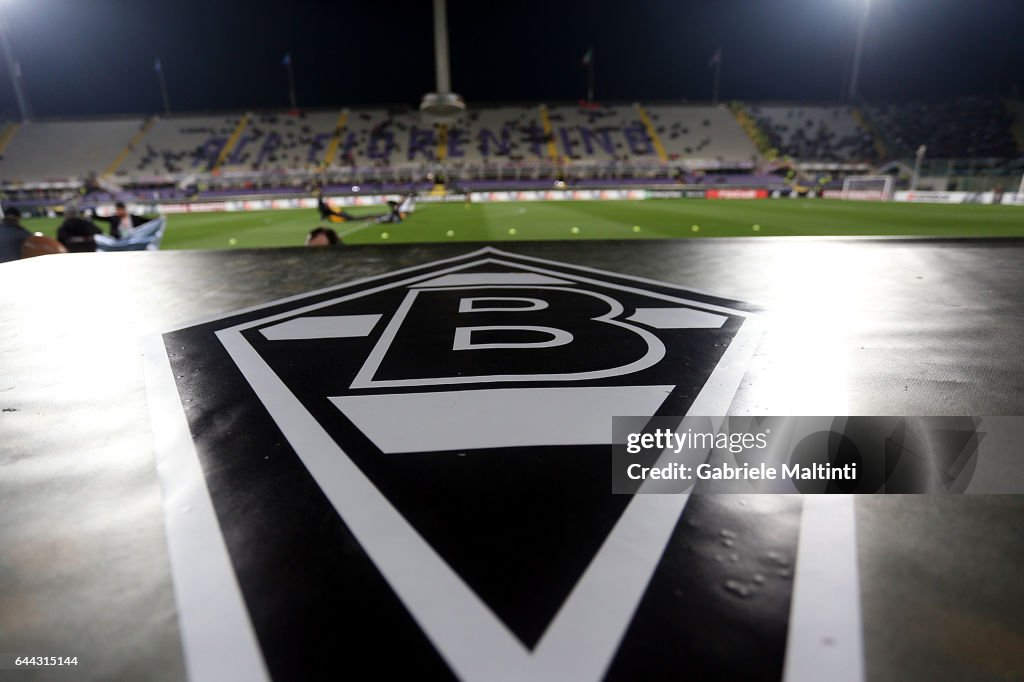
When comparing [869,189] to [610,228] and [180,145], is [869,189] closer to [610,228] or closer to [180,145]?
[610,228]

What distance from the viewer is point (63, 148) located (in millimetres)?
51656

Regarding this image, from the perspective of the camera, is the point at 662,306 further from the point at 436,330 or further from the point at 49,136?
the point at 49,136

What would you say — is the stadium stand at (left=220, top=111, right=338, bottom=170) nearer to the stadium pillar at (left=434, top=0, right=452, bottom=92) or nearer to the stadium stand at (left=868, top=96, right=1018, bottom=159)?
the stadium pillar at (left=434, top=0, right=452, bottom=92)

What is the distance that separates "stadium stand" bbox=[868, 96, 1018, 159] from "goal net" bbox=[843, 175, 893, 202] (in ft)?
61.7

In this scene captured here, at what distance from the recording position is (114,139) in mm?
53594

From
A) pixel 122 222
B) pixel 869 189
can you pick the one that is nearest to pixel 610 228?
pixel 122 222

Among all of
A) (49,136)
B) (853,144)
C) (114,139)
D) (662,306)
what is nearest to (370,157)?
(114,139)

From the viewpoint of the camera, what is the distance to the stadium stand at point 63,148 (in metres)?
48.6

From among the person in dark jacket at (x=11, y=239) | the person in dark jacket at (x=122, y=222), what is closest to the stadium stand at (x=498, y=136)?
the person in dark jacket at (x=122, y=222)

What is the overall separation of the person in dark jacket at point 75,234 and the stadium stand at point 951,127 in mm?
59229

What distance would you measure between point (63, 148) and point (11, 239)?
60.5m

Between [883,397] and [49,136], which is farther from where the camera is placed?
[49,136]

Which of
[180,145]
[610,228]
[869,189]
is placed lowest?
[610,228]

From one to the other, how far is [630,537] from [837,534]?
58 cm
